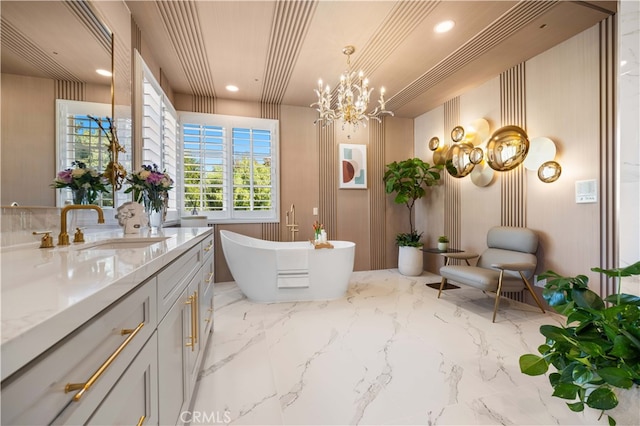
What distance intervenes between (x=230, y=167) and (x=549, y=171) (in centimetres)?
399

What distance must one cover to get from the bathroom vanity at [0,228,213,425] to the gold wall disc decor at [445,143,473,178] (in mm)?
3858

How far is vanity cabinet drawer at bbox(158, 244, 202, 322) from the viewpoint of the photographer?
97 cm

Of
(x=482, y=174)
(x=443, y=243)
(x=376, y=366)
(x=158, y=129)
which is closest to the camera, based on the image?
(x=376, y=366)

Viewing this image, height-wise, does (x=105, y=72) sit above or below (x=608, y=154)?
above

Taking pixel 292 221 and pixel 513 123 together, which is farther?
pixel 292 221

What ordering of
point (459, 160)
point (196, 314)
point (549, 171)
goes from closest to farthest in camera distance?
point (196, 314)
point (549, 171)
point (459, 160)

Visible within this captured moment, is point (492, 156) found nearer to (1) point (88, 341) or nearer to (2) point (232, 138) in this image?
(2) point (232, 138)

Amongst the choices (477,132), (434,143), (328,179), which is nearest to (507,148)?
(477,132)

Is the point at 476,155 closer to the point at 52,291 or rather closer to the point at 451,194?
the point at 451,194

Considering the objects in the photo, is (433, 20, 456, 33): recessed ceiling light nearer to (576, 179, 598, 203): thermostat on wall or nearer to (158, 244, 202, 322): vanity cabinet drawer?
(576, 179, 598, 203): thermostat on wall

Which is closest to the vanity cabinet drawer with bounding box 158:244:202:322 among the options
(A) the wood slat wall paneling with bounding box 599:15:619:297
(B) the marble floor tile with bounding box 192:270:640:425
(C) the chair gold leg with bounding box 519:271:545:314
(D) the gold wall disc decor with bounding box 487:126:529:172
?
(B) the marble floor tile with bounding box 192:270:640:425

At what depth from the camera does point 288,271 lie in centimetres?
317

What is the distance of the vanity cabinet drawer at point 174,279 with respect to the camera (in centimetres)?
97

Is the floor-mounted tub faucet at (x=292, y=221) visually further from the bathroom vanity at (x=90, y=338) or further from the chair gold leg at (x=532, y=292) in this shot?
the bathroom vanity at (x=90, y=338)
